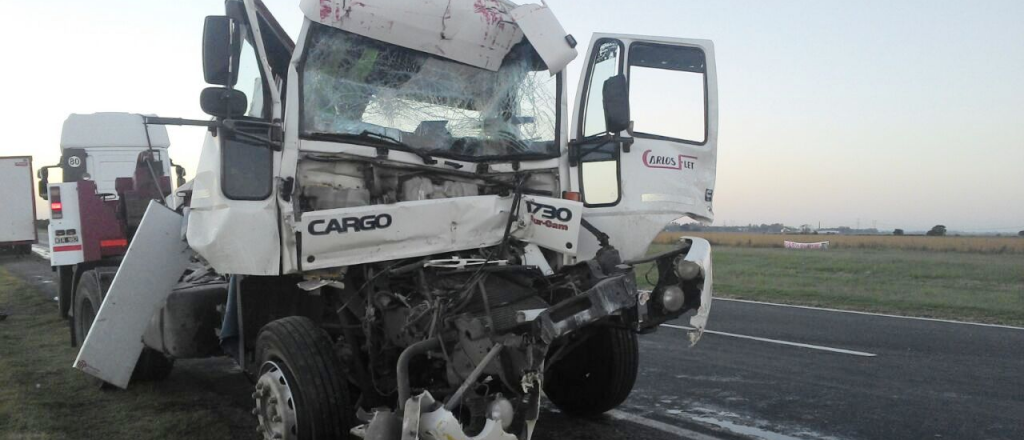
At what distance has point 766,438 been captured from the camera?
5484 mm

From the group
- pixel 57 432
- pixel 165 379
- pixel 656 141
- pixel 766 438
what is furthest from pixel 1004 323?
pixel 57 432

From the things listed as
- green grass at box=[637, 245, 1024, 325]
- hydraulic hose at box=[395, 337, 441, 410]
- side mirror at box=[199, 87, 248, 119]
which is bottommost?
green grass at box=[637, 245, 1024, 325]

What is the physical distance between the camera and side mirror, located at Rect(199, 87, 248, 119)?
452 centimetres

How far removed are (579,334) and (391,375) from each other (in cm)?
111

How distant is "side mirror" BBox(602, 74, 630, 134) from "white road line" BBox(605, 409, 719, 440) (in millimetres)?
2119

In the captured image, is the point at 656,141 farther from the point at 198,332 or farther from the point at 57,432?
the point at 57,432

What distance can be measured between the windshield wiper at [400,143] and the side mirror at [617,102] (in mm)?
1157

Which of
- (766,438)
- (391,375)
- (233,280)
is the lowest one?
(766,438)

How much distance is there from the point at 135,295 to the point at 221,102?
1.89 metres

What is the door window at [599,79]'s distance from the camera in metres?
5.46

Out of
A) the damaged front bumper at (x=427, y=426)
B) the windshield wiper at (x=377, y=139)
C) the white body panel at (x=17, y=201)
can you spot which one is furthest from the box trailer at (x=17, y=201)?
the damaged front bumper at (x=427, y=426)

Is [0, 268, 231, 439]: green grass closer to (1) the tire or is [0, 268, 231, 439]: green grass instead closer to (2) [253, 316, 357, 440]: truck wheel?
(1) the tire

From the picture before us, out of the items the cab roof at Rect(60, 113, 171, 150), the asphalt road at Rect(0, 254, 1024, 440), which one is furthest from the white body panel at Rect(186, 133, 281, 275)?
the cab roof at Rect(60, 113, 171, 150)

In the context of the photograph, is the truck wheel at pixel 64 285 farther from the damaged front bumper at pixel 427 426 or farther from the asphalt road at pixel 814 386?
A: the damaged front bumper at pixel 427 426
